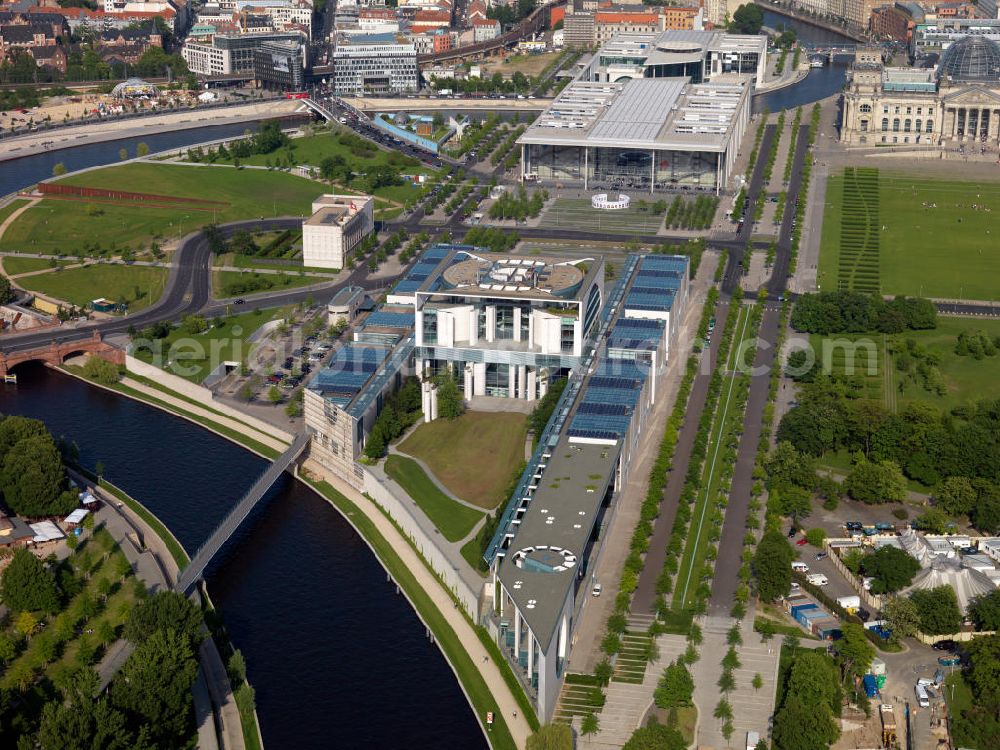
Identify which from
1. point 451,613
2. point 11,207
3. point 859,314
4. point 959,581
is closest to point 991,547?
point 959,581

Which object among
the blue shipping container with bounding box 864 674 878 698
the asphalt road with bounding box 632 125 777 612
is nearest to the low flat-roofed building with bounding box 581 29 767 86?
the asphalt road with bounding box 632 125 777 612

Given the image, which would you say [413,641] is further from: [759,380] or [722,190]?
[722,190]

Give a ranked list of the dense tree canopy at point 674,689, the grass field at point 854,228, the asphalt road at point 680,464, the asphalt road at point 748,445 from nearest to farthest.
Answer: the dense tree canopy at point 674,689 < the asphalt road at point 680,464 < the asphalt road at point 748,445 < the grass field at point 854,228

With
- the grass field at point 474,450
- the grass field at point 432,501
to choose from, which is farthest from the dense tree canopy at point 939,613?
the grass field at point 474,450

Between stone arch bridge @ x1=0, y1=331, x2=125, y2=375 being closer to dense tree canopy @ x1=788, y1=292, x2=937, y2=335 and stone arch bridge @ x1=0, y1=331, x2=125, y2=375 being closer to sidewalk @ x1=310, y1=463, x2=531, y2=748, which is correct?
sidewalk @ x1=310, y1=463, x2=531, y2=748

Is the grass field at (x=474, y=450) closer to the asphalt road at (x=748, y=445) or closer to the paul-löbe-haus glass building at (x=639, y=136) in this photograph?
the asphalt road at (x=748, y=445)

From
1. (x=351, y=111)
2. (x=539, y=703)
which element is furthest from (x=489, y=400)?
(x=351, y=111)
